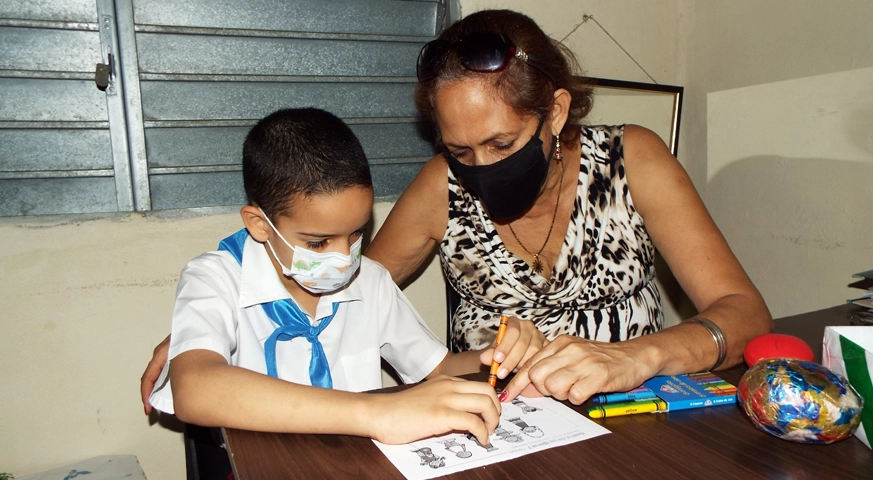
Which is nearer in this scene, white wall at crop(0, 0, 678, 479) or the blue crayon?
the blue crayon

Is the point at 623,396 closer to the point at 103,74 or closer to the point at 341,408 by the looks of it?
the point at 341,408

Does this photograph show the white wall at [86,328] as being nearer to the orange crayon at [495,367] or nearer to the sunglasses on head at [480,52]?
the sunglasses on head at [480,52]

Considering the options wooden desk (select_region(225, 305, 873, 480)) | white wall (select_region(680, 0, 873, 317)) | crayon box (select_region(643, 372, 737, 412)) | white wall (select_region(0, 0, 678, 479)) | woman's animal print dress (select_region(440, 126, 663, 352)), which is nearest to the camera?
wooden desk (select_region(225, 305, 873, 480))

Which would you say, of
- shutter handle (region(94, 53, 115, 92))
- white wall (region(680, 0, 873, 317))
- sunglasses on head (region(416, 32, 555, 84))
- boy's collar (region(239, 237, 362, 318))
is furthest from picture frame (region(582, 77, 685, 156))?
shutter handle (region(94, 53, 115, 92))

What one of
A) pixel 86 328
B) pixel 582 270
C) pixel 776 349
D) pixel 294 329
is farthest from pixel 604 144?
pixel 86 328

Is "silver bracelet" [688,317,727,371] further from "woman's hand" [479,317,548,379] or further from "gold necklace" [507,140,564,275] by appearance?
"gold necklace" [507,140,564,275]

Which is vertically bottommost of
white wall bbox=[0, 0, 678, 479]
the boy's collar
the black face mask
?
white wall bbox=[0, 0, 678, 479]

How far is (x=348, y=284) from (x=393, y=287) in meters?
0.15

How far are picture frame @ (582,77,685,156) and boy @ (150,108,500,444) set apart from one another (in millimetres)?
1427

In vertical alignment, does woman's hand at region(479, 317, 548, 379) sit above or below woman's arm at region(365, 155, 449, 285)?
below

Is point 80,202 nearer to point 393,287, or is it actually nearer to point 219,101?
point 219,101

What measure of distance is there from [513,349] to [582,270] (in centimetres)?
58

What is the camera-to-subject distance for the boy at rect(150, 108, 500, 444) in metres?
1.10

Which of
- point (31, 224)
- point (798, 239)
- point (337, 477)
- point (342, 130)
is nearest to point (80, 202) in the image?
point (31, 224)
